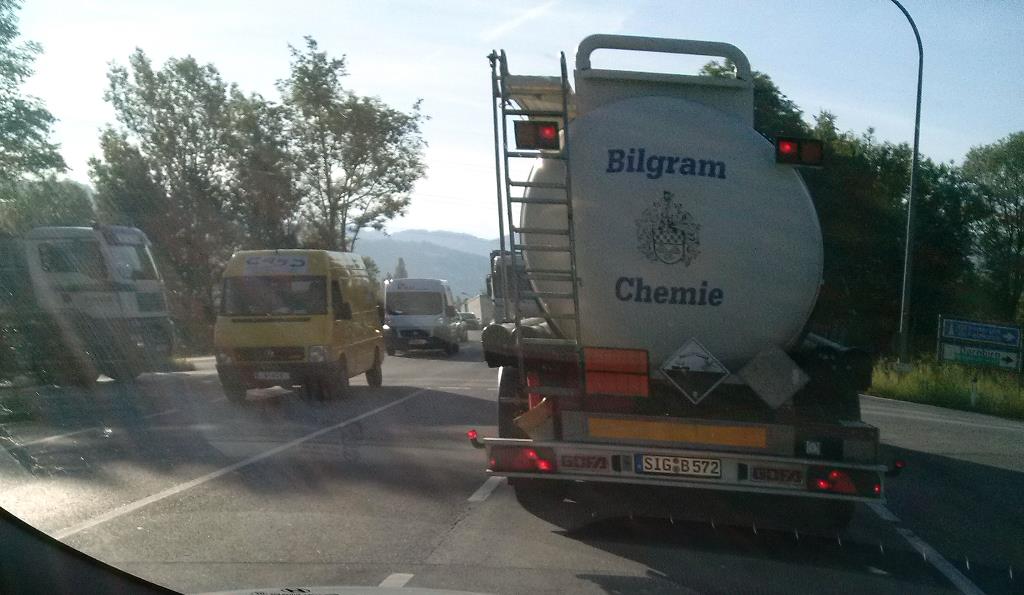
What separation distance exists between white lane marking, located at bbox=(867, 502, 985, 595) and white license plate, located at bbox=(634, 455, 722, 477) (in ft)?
5.23

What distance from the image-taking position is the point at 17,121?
2555 centimetres

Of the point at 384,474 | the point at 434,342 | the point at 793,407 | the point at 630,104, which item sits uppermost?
the point at 630,104

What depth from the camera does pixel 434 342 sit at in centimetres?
3600

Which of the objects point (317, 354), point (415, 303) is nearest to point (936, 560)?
point (317, 354)

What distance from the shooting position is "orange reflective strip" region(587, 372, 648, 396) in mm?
6961

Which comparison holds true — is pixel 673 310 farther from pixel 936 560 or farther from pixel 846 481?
pixel 936 560

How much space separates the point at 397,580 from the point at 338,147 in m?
40.8

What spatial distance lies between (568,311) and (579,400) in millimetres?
642

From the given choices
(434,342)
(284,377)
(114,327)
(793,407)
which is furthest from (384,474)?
(434,342)

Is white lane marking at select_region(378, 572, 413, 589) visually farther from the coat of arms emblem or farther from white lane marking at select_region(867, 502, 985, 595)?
white lane marking at select_region(867, 502, 985, 595)

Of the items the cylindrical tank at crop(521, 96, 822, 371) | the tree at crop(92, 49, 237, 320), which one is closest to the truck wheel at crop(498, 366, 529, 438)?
the cylindrical tank at crop(521, 96, 822, 371)

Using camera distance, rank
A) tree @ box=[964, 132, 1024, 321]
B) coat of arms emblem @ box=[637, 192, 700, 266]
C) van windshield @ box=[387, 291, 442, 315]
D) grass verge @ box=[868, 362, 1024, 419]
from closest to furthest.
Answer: coat of arms emblem @ box=[637, 192, 700, 266]
grass verge @ box=[868, 362, 1024, 419]
van windshield @ box=[387, 291, 442, 315]
tree @ box=[964, 132, 1024, 321]

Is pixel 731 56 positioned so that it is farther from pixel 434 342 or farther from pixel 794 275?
pixel 434 342

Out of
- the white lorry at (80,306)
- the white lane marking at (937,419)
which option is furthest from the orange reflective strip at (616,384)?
the white lorry at (80,306)
